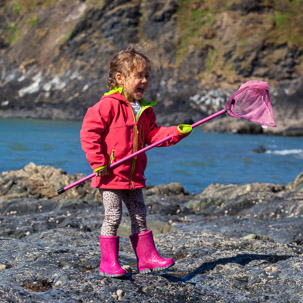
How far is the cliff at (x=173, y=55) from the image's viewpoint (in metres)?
53.5

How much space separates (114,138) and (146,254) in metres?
1.02

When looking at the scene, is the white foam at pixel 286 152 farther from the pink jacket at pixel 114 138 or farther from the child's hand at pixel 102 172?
the child's hand at pixel 102 172

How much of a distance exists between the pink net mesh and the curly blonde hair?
812 millimetres

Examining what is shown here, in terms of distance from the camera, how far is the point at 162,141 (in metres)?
4.96

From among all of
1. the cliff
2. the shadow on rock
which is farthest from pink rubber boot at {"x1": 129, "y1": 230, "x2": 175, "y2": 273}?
the cliff

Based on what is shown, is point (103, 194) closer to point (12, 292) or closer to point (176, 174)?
point (12, 292)

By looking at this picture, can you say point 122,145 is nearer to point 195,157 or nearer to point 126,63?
point 126,63

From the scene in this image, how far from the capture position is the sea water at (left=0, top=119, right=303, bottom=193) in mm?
22203

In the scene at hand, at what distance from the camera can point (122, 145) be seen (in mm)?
4871

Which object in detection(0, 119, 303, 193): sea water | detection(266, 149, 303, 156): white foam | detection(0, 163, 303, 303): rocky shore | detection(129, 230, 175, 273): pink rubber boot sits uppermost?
detection(129, 230, 175, 273): pink rubber boot

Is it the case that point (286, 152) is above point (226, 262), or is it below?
below

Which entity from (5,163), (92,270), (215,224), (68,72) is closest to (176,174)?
(5,163)

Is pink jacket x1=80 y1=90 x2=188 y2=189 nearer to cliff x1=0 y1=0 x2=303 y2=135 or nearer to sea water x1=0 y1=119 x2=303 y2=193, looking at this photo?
sea water x1=0 y1=119 x2=303 y2=193

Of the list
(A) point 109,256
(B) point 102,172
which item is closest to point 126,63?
(B) point 102,172
